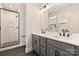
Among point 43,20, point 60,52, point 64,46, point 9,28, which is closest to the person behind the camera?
point 64,46

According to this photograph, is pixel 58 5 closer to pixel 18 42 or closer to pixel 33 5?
pixel 33 5

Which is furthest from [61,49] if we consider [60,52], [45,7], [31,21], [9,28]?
[9,28]

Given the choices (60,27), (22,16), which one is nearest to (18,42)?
(22,16)

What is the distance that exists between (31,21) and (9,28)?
1.14 meters

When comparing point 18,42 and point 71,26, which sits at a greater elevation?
point 71,26

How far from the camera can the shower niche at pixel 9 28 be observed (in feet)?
10.7

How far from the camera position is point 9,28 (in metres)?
3.60

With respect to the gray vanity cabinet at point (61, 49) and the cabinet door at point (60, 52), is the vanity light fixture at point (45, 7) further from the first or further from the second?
the cabinet door at point (60, 52)

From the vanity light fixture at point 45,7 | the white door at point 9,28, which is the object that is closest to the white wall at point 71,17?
the vanity light fixture at point 45,7

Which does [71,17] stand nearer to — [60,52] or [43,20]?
[60,52]

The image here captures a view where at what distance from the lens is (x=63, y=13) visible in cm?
227

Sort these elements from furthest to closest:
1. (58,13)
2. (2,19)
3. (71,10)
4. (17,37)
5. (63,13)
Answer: (17,37) < (2,19) < (58,13) < (63,13) < (71,10)

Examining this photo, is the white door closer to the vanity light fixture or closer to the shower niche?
the shower niche

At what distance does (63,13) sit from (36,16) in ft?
4.56
